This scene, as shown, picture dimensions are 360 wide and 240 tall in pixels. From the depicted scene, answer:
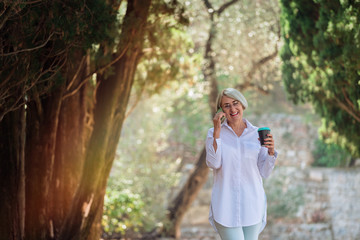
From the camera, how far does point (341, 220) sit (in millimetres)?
14297

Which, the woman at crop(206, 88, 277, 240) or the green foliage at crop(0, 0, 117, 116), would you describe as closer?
the woman at crop(206, 88, 277, 240)

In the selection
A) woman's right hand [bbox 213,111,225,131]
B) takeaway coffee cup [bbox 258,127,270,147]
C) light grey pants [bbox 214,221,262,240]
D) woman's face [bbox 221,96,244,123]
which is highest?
woman's face [bbox 221,96,244,123]

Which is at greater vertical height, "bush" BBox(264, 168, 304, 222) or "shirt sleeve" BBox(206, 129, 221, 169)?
"shirt sleeve" BBox(206, 129, 221, 169)

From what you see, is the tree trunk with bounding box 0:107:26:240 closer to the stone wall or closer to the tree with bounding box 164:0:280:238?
the tree with bounding box 164:0:280:238

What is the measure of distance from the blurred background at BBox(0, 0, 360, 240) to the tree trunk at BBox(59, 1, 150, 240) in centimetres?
1

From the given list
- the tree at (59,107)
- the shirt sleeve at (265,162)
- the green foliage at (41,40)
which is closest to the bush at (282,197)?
the tree at (59,107)

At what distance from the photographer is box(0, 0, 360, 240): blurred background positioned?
4809 millimetres

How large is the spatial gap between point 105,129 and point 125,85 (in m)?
0.65

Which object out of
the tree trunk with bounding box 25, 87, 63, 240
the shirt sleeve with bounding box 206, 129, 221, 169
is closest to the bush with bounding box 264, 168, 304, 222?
the tree trunk with bounding box 25, 87, 63, 240

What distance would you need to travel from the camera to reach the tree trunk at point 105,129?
5535mm

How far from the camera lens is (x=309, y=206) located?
14.8 m

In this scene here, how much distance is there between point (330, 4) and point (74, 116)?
3.41 m

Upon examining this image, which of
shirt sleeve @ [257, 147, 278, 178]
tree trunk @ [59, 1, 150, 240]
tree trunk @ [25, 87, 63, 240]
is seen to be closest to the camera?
shirt sleeve @ [257, 147, 278, 178]

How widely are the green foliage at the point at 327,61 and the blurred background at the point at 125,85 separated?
0.06 feet
